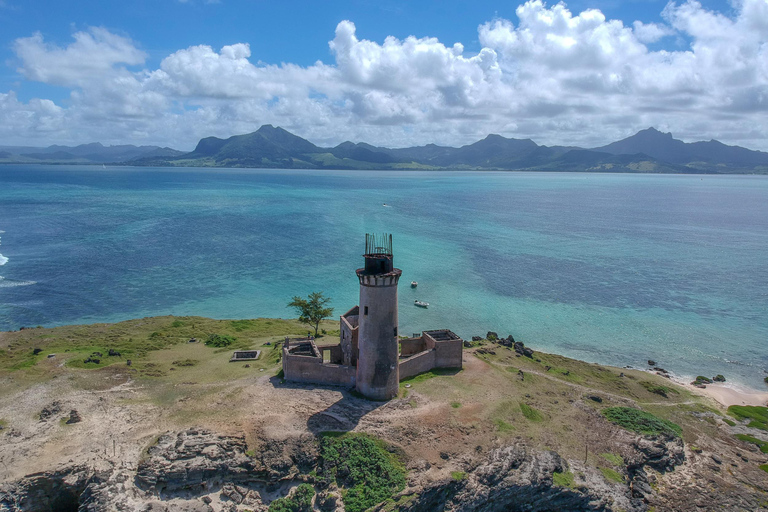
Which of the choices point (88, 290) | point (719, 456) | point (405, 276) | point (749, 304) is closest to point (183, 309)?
point (88, 290)

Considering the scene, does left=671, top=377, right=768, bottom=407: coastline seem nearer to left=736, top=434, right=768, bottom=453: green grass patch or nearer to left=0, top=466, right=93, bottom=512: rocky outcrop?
left=736, top=434, right=768, bottom=453: green grass patch

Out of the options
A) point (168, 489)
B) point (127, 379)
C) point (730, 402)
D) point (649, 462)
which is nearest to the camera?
point (168, 489)

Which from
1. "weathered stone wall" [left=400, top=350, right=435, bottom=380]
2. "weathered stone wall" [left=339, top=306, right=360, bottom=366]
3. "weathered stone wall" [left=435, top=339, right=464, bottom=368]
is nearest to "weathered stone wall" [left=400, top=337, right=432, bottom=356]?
"weathered stone wall" [left=435, top=339, right=464, bottom=368]

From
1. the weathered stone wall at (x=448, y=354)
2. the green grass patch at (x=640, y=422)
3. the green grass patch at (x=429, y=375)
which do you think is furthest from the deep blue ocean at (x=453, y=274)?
the green grass patch at (x=429, y=375)

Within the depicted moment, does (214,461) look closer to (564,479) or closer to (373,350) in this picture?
(373,350)

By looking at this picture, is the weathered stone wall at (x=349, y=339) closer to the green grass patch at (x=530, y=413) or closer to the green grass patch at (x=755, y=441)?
the green grass patch at (x=530, y=413)

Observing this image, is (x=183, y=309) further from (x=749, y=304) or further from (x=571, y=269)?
(x=749, y=304)
